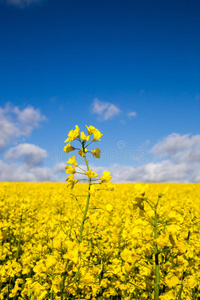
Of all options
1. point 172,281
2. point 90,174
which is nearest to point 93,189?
point 90,174

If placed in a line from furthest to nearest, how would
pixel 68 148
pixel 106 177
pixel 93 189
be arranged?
pixel 68 148
pixel 106 177
pixel 93 189

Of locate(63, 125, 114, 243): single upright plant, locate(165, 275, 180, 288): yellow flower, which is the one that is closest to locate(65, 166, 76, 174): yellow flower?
locate(63, 125, 114, 243): single upright plant

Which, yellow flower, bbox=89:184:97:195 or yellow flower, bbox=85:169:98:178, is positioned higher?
yellow flower, bbox=85:169:98:178

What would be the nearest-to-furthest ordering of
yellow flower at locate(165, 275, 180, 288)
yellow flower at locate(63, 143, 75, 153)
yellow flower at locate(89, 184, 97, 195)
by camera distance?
yellow flower at locate(165, 275, 180, 288)
yellow flower at locate(89, 184, 97, 195)
yellow flower at locate(63, 143, 75, 153)

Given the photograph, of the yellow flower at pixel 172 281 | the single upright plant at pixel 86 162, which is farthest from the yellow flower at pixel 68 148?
the yellow flower at pixel 172 281

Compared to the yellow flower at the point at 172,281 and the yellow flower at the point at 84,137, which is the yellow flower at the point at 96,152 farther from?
the yellow flower at the point at 172,281

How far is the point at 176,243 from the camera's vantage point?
4.99 ft

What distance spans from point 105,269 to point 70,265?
3.47 ft

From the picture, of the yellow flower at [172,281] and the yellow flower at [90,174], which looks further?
the yellow flower at [90,174]

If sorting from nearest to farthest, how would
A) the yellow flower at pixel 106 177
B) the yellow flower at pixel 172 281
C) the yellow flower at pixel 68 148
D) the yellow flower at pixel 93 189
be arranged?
the yellow flower at pixel 172 281
the yellow flower at pixel 93 189
the yellow flower at pixel 106 177
the yellow flower at pixel 68 148

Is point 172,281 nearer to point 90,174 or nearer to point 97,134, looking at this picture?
point 90,174

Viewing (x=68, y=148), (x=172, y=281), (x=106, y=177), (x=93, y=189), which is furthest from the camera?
(x=68, y=148)

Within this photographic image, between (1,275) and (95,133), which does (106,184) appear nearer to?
(95,133)

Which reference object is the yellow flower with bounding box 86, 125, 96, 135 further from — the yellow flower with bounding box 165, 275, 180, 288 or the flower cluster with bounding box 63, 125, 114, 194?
the yellow flower with bounding box 165, 275, 180, 288
